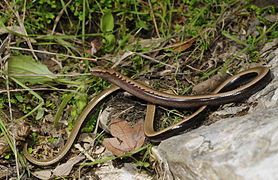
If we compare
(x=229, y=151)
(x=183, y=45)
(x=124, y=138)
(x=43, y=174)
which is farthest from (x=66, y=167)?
(x=183, y=45)

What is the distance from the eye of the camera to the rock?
165cm

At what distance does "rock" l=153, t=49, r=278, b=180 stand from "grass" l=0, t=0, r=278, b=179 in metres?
1.09

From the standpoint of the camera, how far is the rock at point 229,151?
165 centimetres

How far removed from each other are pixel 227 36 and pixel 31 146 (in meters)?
2.84

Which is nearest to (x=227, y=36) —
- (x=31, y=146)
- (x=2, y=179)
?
(x=31, y=146)

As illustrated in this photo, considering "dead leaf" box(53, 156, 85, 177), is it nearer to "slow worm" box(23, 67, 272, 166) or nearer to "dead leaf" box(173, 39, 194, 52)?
"slow worm" box(23, 67, 272, 166)

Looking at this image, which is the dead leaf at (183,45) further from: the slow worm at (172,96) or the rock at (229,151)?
the rock at (229,151)

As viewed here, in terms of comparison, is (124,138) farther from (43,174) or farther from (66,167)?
(43,174)

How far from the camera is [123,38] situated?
3715 millimetres

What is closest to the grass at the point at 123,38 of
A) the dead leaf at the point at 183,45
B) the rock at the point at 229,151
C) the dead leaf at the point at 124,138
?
the dead leaf at the point at 183,45

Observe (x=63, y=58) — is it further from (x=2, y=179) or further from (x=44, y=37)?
(x=2, y=179)

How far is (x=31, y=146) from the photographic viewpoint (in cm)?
312

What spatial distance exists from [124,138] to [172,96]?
722 mm

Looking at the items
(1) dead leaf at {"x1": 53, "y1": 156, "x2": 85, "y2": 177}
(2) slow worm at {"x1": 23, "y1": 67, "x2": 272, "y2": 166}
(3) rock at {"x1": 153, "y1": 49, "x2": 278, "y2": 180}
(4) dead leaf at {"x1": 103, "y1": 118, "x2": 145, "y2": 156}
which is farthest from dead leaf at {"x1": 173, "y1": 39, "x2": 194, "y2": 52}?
(1) dead leaf at {"x1": 53, "y1": 156, "x2": 85, "y2": 177}
